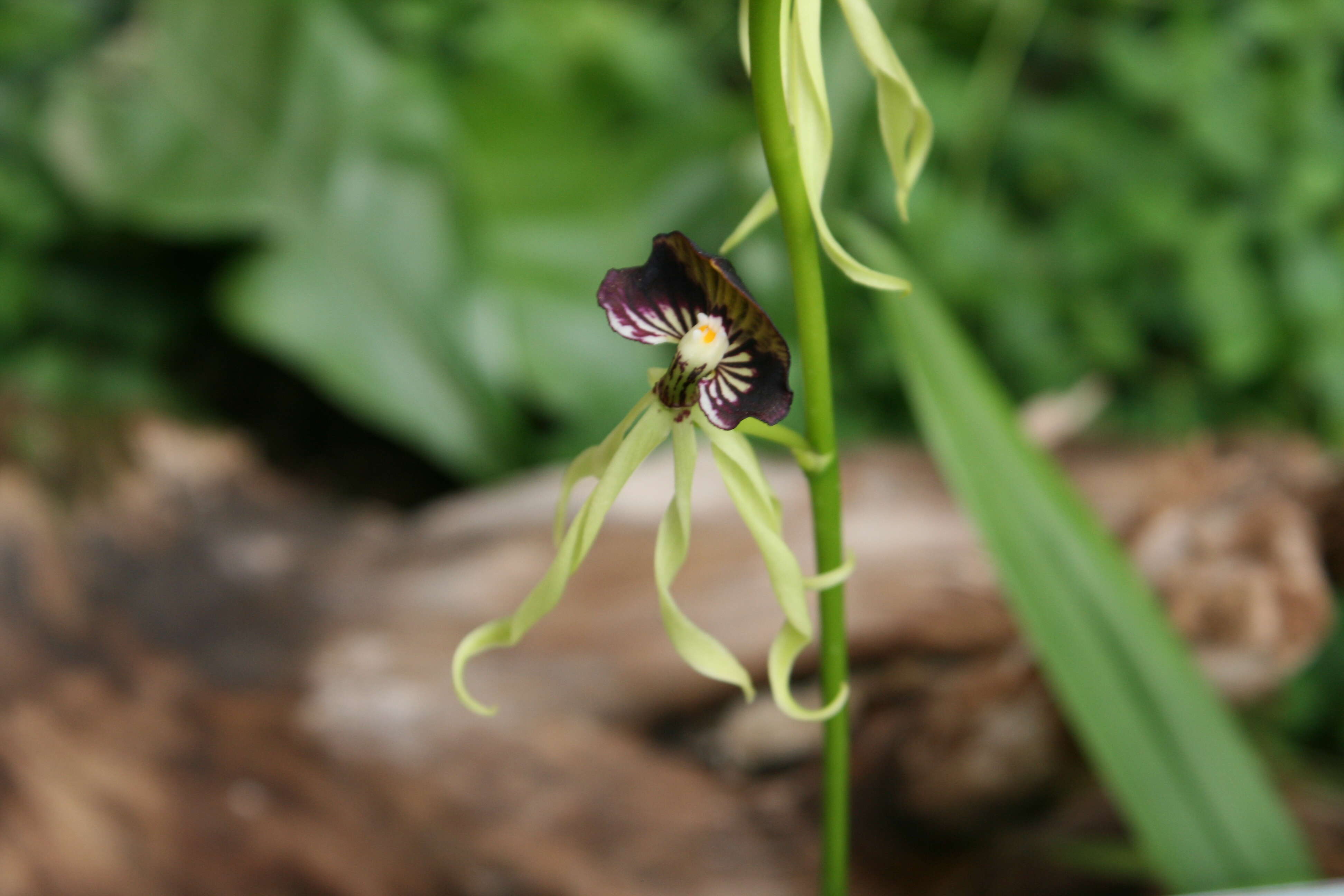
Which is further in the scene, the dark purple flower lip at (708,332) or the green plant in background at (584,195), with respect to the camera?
the green plant in background at (584,195)

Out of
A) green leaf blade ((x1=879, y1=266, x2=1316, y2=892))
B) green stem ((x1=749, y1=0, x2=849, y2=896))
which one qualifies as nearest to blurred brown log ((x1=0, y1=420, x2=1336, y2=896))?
green leaf blade ((x1=879, y1=266, x2=1316, y2=892))

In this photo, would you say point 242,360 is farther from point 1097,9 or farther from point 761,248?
point 1097,9

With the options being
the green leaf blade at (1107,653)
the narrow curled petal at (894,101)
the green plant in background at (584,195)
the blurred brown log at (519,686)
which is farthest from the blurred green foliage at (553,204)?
the narrow curled petal at (894,101)

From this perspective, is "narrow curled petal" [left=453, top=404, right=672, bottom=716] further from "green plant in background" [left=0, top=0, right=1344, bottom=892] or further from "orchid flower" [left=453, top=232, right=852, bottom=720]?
"green plant in background" [left=0, top=0, right=1344, bottom=892]

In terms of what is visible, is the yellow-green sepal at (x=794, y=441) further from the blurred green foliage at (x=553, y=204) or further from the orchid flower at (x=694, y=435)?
the blurred green foliage at (x=553, y=204)

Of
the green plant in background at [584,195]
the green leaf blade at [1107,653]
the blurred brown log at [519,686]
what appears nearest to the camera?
the green leaf blade at [1107,653]

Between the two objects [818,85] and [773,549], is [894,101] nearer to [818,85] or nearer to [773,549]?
[818,85]
